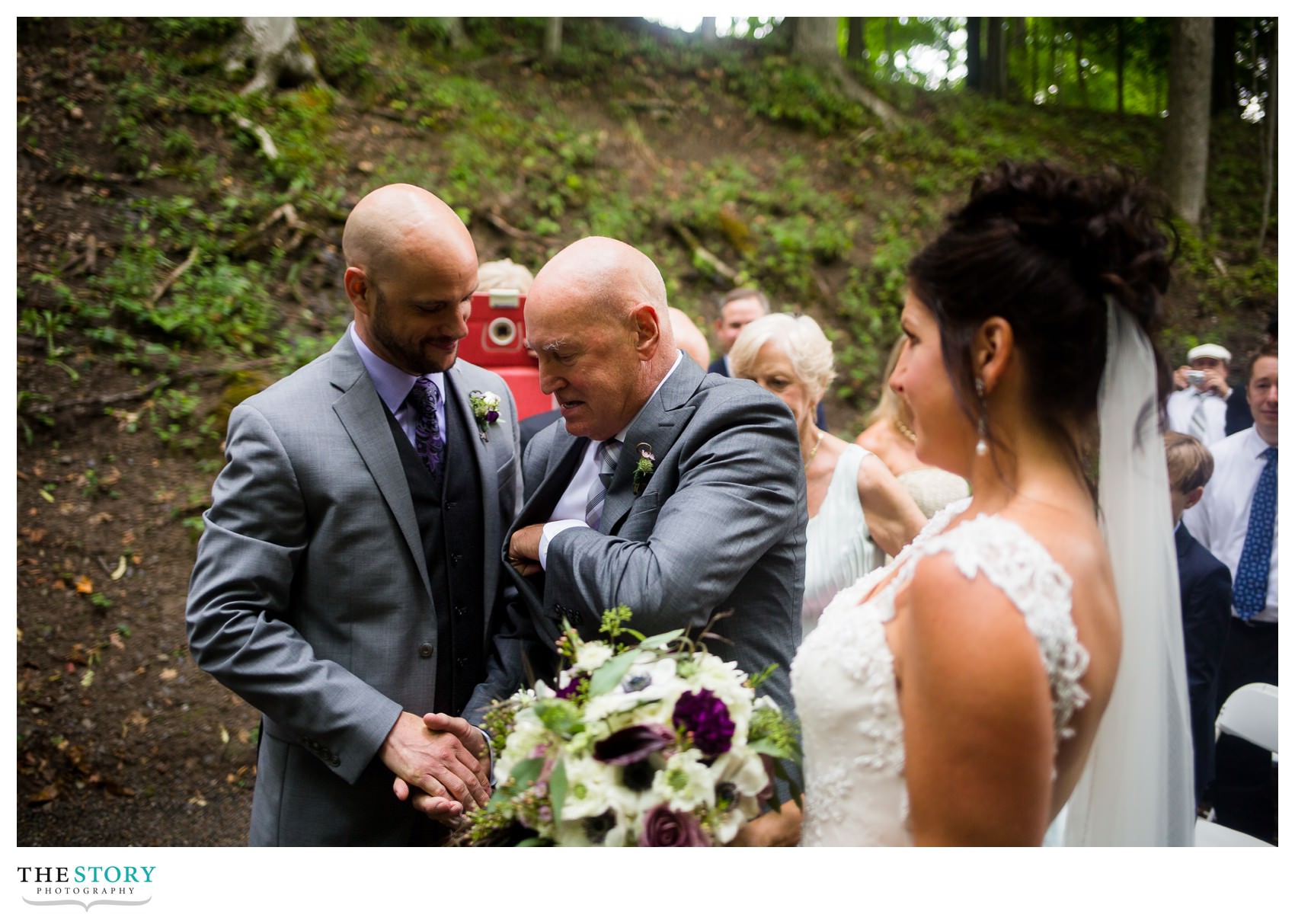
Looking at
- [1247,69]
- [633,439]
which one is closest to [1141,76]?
[1247,69]

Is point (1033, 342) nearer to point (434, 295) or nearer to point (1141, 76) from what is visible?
point (434, 295)

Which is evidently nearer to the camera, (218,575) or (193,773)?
(218,575)

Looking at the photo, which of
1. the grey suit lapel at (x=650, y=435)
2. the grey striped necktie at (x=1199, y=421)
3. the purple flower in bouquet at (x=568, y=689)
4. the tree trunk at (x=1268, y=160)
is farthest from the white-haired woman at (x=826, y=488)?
the tree trunk at (x=1268, y=160)

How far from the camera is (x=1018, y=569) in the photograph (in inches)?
58.6

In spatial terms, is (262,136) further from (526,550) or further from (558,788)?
(558,788)

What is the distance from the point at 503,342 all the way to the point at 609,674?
283cm

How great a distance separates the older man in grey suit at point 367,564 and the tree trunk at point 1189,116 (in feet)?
33.6

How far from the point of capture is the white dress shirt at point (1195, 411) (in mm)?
5148

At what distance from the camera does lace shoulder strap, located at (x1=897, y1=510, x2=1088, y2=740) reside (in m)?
1.47

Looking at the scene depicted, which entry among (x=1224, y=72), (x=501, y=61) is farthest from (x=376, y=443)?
(x=1224, y=72)

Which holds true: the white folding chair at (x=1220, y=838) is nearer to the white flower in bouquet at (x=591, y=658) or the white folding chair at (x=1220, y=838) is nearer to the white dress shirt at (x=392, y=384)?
the white flower in bouquet at (x=591, y=658)

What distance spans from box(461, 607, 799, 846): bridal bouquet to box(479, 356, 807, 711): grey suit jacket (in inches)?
9.6

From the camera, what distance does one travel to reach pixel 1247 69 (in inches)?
408

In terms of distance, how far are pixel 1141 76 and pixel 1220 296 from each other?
516 centimetres
